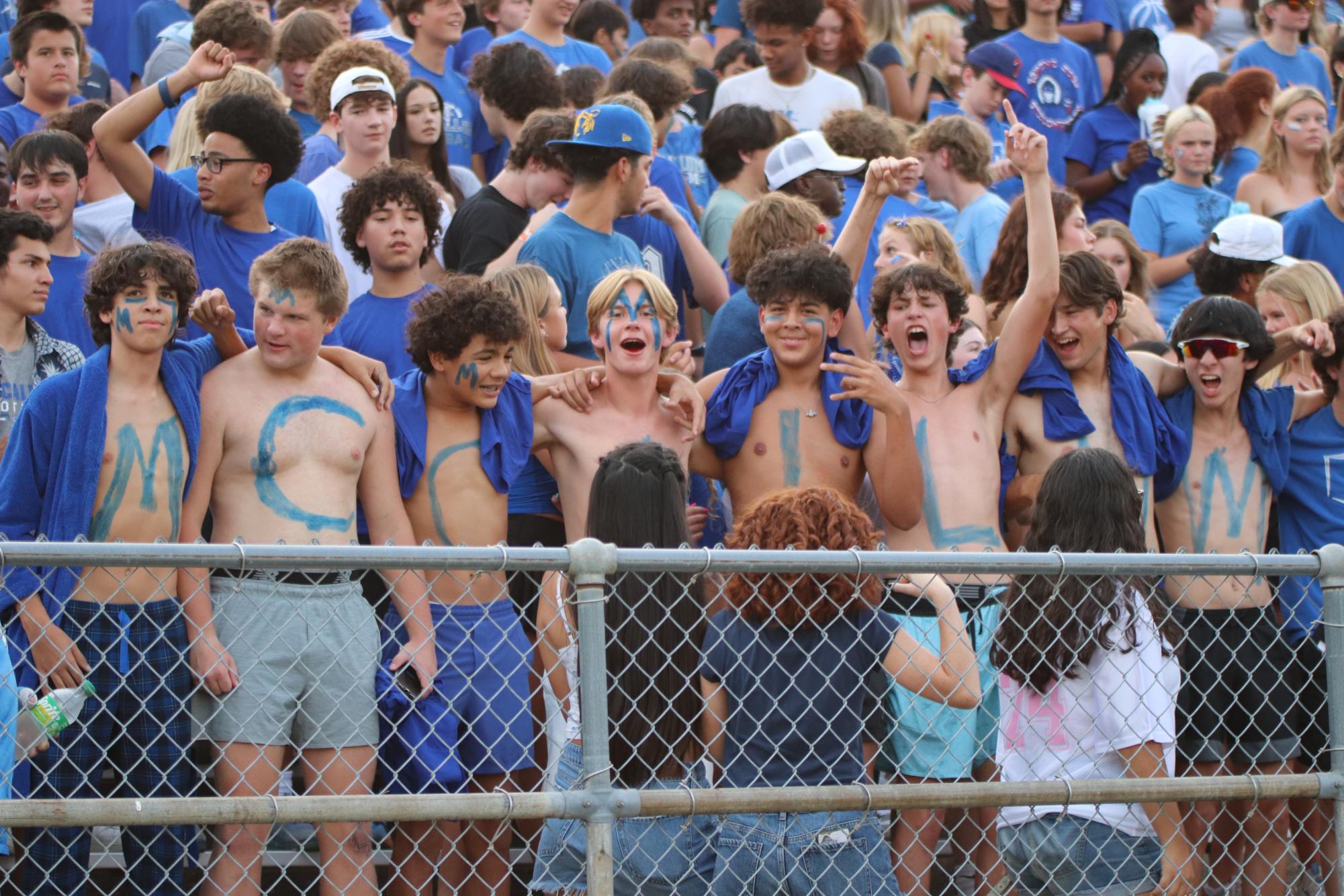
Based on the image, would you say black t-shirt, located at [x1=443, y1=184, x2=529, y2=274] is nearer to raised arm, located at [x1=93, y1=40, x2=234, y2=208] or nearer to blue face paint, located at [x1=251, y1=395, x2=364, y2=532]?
raised arm, located at [x1=93, y1=40, x2=234, y2=208]

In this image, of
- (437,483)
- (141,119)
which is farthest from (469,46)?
(437,483)

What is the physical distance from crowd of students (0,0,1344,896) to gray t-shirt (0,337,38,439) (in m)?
0.01

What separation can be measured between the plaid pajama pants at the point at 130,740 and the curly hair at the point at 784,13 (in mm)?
5160

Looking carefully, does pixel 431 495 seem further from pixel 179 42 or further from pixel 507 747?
pixel 179 42

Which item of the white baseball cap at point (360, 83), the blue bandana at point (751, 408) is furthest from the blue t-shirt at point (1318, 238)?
the white baseball cap at point (360, 83)

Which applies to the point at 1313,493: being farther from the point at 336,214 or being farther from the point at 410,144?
the point at 410,144

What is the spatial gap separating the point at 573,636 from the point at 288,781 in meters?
1.44

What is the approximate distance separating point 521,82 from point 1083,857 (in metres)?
4.76

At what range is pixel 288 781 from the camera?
4.82 m

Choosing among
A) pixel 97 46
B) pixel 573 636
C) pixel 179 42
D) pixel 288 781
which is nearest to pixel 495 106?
pixel 179 42

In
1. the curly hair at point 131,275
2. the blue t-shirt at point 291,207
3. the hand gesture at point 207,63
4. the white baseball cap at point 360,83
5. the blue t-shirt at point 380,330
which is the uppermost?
the hand gesture at point 207,63

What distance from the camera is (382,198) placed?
18.3 feet

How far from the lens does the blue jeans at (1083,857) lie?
395 cm

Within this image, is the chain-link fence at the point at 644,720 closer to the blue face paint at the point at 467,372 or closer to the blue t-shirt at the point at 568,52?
the blue face paint at the point at 467,372
